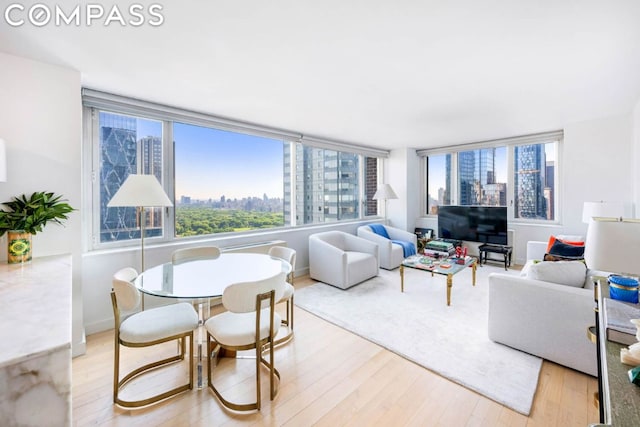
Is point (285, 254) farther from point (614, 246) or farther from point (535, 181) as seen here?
point (535, 181)

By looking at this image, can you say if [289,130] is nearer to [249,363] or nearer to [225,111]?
[225,111]

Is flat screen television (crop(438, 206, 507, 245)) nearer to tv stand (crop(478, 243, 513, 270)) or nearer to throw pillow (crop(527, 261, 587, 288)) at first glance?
tv stand (crop(478, 243, 513, 270))

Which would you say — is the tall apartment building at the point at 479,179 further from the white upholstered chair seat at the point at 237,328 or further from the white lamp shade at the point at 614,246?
the white upholstered chair seat at the point at 237,328

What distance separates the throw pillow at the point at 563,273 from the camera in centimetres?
217

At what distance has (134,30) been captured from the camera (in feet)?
5.87

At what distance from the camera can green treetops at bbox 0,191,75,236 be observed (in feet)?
6.36

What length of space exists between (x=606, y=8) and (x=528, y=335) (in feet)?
7.35

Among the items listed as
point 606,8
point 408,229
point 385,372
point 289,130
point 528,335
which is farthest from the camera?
point 408,229

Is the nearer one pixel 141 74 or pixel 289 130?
pixel 141 74

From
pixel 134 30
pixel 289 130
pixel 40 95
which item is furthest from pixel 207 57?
pixel 289 130

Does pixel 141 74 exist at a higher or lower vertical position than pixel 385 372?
higher

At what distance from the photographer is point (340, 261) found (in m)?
3.80

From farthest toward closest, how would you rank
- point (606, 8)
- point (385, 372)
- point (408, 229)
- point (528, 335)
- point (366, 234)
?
point (408, 229), point (366, 234), point (528, 335), point (385, 372), point (606, 8)

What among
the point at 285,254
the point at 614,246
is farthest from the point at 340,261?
the point at 614,246
